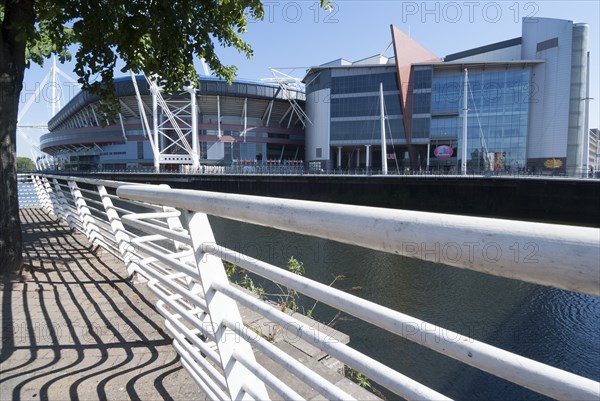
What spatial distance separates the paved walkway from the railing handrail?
1.57 meters

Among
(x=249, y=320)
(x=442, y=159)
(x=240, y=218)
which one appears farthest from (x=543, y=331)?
(x=442, y=159)

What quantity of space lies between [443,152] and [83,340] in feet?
144

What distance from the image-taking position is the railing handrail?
1.83 feet

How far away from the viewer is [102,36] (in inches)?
211

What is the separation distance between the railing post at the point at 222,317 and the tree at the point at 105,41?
12.8 ft

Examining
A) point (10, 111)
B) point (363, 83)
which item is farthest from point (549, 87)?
point (10, 111)

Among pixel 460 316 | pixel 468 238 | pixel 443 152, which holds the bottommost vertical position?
pixel 460 316

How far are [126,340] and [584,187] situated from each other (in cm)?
2161

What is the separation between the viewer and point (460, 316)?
726 centimetres

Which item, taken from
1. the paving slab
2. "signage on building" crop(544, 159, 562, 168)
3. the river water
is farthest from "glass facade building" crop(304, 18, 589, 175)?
the paving slab

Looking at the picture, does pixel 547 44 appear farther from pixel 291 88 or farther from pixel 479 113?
pixel 291 88

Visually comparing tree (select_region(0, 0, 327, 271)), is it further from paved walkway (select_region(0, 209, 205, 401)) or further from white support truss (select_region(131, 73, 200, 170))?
white support truss (select_region(131, 73, 200, 170))

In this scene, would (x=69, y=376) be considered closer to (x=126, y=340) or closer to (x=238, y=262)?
(x=126, y=340)

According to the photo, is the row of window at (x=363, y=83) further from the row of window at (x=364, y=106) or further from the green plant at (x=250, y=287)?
the green plant at (x=250, y=287)
